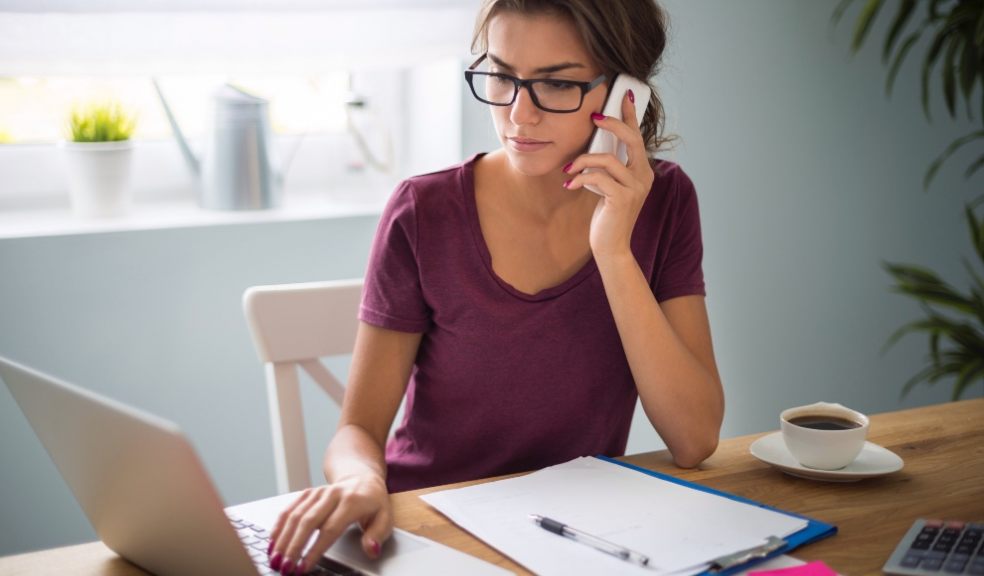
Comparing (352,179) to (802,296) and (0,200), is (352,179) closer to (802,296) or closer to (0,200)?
(0,200)

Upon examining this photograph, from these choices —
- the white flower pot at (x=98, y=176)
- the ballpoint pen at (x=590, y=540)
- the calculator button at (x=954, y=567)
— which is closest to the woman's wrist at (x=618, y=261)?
the ballpoint pen at (x=590, y=540)

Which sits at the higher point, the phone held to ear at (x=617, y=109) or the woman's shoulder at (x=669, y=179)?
the phone held to ear at (x=617, y=109)

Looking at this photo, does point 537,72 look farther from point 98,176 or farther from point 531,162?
point 98,176

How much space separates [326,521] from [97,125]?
1413mm

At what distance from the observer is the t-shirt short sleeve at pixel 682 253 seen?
1472 millimetres

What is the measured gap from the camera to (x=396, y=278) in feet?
4.67

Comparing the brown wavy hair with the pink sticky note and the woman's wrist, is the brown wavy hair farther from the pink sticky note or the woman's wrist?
the pink sticky note

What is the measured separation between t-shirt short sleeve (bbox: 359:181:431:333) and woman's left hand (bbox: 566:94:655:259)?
0.24 meters

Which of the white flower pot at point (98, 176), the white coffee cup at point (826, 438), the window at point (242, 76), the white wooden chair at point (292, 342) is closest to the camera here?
the white coffee cup at point (826, 438)

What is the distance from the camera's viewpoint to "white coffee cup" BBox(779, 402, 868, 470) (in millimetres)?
1187

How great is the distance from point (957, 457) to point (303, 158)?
64.2 inches

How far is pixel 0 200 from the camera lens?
2.19 metres

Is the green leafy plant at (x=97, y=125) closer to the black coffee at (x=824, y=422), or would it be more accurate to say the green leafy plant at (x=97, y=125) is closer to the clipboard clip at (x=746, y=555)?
the black coffee at (x=824, y=422)

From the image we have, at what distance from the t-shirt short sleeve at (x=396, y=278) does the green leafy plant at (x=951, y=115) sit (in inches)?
42.6
